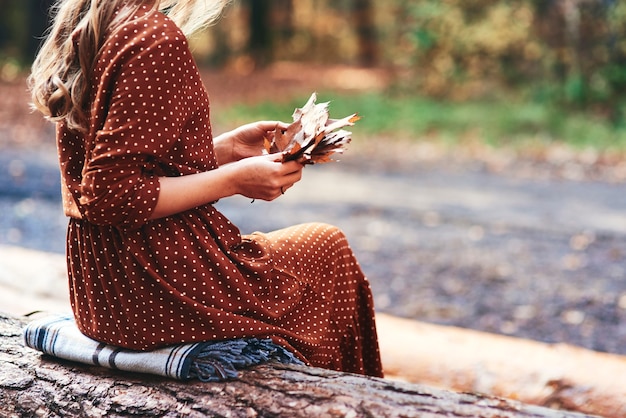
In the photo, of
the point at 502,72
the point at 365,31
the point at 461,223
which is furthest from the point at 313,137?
the point at 365,31

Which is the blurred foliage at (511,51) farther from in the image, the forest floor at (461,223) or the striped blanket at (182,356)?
the striped blanket at (182,356)

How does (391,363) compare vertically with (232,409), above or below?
below

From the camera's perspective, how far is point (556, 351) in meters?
3.91

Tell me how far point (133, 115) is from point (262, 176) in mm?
410

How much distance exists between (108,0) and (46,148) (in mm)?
9007

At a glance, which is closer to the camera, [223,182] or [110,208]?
[110,208]

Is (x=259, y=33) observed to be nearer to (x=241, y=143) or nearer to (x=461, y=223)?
(x=461, y=223)

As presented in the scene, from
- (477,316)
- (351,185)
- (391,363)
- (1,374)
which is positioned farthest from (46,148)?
(1,374)

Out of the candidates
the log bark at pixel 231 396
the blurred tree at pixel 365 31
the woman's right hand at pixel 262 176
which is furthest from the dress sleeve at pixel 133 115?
the blurred tree at pixel 365 31

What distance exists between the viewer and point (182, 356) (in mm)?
2301

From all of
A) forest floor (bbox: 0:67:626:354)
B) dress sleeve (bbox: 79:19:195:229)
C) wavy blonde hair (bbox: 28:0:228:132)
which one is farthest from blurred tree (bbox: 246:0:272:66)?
dress sleeve (bbox: 79:19:195:229)

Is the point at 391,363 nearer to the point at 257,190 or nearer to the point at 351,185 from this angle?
the point at 257,190

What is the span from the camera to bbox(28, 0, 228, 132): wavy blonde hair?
2213mm

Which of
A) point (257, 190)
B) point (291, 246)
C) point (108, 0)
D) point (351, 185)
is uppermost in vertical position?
point (108, 0)
